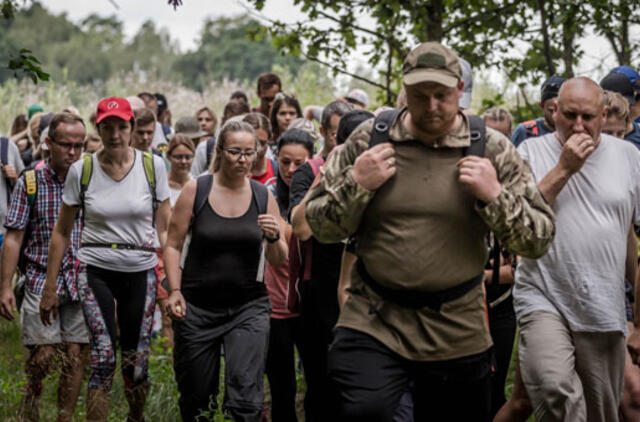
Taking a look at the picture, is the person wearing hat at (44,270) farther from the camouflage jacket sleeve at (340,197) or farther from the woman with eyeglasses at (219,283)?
the camouflage jacket sleeve at (340,197)

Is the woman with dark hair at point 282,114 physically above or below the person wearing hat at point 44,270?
above

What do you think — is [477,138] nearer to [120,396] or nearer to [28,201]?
[28,201]

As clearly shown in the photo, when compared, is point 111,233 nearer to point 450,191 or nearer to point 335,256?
point 335,256

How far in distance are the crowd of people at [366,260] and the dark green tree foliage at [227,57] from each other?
5783 cm

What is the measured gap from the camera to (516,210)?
386cm

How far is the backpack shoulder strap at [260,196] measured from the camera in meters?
6.07

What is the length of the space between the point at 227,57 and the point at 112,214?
63.0 metres

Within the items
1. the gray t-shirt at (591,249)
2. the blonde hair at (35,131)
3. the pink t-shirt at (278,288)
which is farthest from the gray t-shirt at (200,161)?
the gray t-shirt at (591,249)

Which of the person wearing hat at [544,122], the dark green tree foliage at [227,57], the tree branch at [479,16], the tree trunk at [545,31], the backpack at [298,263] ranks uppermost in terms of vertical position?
the dark green tree foliage at [227,57]

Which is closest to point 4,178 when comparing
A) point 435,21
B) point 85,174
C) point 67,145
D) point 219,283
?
point 67,145

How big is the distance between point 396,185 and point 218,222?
85.5 inches

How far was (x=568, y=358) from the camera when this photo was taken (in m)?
4.95

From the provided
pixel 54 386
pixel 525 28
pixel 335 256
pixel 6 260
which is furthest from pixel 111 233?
pixel 525 28

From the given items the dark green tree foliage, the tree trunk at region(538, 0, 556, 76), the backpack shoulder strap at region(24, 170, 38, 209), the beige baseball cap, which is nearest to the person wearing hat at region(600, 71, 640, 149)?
the tree trunk at region(538, 0, 556, 76)
